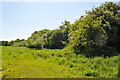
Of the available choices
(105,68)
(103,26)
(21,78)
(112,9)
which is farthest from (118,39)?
(21,78)

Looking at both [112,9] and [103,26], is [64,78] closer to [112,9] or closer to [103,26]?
[103,26]

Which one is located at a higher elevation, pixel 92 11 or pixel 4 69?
pixel 92 11

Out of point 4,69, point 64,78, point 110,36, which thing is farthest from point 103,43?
point 4,69

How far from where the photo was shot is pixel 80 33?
14461 mm

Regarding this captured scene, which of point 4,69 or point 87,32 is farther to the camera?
point 87,32

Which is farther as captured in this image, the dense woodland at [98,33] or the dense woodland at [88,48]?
the dense woodland at [98,33]

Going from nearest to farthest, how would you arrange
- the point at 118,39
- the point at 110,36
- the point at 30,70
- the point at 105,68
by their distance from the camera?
1. the point at 30,70
2. the point at 105,68
3. the point at 110,36
4. the point at 118,39

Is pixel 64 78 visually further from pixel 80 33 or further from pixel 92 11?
pixel 92 11

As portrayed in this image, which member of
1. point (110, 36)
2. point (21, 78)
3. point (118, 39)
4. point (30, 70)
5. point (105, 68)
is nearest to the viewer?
point (21, 78)

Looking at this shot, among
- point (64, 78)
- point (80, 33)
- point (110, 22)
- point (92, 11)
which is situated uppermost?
point (92, 11)

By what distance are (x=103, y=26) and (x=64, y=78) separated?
10.9 m

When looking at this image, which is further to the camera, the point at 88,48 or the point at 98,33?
the point at 98,33

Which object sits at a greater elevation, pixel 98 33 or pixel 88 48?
pixel 98 33

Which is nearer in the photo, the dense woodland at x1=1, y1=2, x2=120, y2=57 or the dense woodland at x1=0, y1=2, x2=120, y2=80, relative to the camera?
the dense woodland at x1=0, y1=2, x2=120, y2=80
